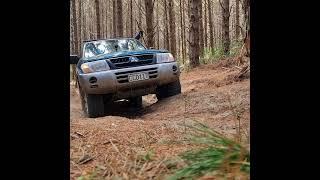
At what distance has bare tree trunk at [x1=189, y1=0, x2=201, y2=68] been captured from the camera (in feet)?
44.6

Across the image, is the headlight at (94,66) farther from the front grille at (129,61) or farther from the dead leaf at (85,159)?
the dead leaf at (85,159)

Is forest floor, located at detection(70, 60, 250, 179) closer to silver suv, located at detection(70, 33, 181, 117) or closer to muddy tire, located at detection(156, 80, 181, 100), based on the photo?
muddy tire, located at detection(156, 80, 181, 100)

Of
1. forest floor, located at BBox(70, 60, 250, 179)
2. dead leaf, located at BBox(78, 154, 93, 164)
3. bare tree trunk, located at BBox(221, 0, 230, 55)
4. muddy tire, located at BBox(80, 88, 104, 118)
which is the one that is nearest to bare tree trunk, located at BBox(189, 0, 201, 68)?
bare tree trunk, located at BBox(221, 0, 230, 55)

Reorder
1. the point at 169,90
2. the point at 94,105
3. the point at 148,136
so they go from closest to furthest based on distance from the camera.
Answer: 1. the point at 148,136
2. the point at 94,105
3. the point at 169,90

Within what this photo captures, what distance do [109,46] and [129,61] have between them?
1.28 metres

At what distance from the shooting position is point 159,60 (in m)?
7.94

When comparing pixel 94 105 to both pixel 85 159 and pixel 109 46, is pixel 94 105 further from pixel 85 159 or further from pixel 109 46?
pixel 85 159

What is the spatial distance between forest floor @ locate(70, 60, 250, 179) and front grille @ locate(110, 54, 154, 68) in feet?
2.86

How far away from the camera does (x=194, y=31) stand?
558 inches

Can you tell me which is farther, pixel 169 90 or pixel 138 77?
pixel 169 90

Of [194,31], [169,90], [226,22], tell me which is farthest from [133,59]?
[226,22]
